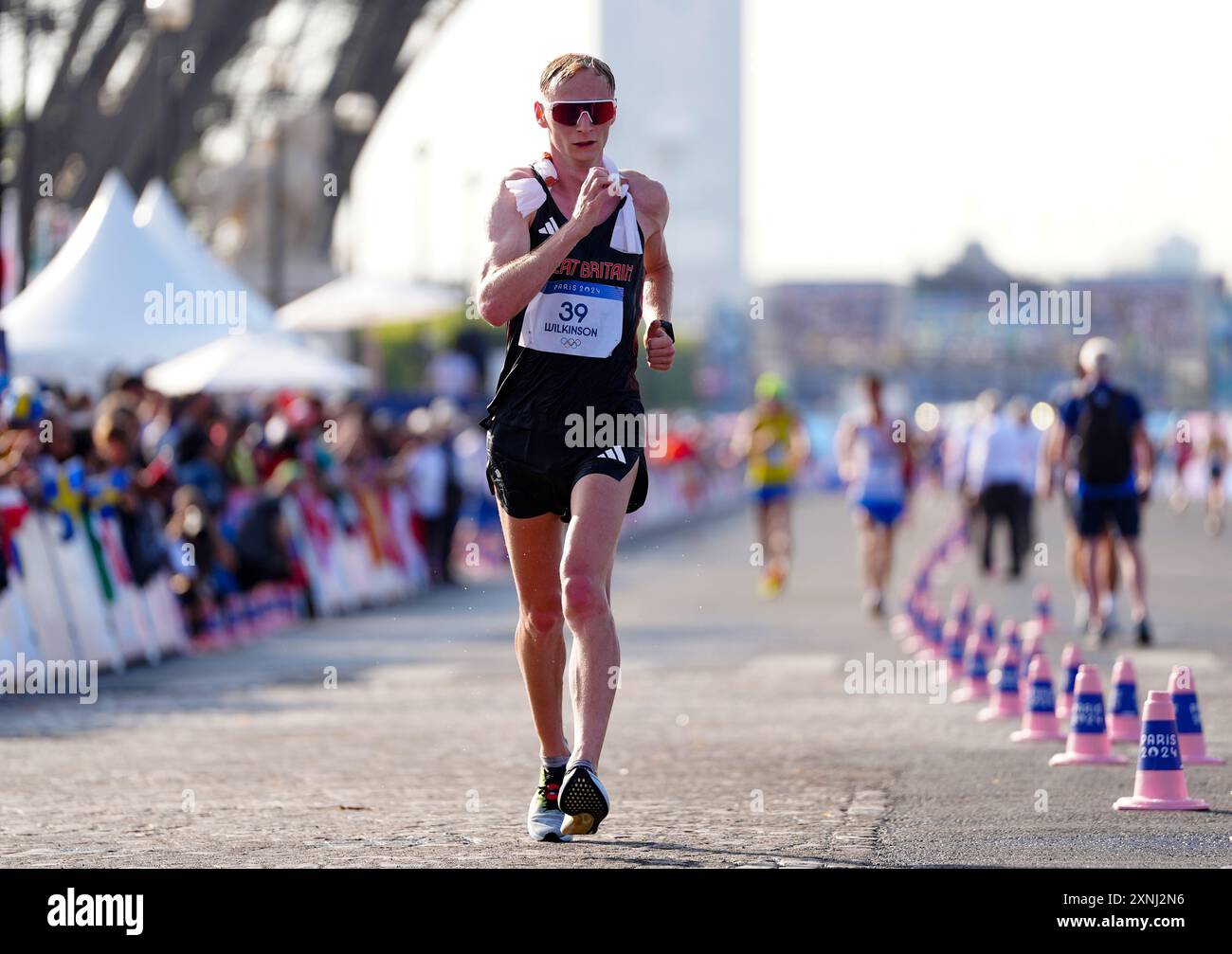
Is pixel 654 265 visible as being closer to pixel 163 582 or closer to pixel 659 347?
pixel 659 347

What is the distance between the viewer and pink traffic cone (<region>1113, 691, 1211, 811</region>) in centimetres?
Result: 759

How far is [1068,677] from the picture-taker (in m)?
10.0

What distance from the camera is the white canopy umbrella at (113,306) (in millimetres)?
18828

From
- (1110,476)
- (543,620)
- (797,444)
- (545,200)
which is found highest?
(545,200)

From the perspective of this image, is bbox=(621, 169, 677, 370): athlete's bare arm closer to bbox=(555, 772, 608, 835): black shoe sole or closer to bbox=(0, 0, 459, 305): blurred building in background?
bbox=(555, 772, 608, 835): black shoe sole

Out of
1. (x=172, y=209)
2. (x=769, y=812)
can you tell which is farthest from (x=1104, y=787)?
(x=172, y=209)

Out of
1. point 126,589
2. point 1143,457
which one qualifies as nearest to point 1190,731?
point 1143,457

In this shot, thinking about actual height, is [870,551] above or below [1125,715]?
below

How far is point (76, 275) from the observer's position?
1966cm

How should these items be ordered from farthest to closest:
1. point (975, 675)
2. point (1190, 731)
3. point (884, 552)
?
1. point (884, 552)
2. point (975, 675)
3. point (1190, 731)
